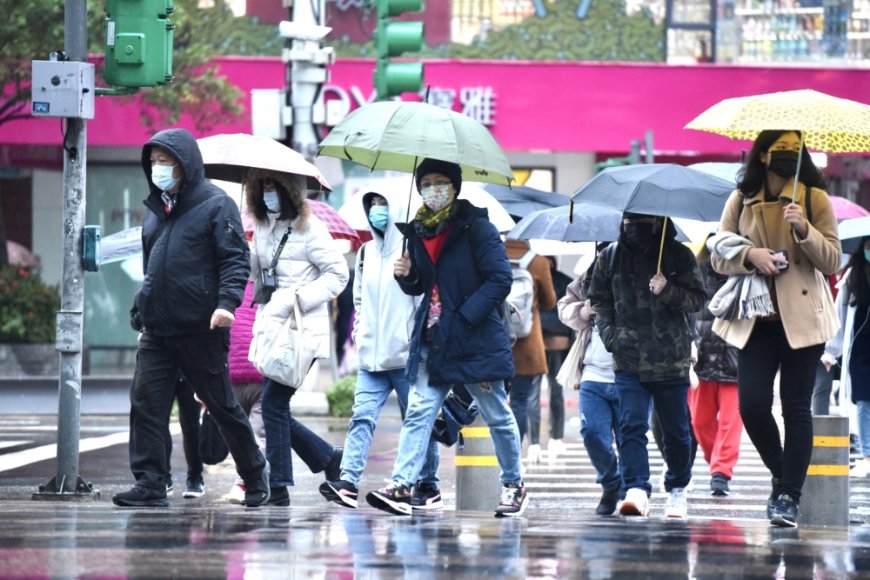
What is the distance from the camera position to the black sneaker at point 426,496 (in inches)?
390

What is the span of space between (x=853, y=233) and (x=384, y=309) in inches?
163

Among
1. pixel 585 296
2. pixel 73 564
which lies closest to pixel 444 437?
pixel 585 296

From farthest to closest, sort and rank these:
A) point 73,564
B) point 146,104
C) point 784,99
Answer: point 146,104 → point 784,99 → point 73,564

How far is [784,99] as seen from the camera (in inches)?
332

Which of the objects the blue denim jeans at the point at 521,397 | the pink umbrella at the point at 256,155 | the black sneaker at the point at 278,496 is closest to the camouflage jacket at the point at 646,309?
the pink umbrella at the point at 256,155

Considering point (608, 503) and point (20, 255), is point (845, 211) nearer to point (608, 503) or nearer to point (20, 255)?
point (608, 503)

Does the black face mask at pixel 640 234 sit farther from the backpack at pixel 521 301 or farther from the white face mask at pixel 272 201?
the backpack at pixel 521 301

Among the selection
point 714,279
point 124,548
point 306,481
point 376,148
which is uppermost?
point 376,148

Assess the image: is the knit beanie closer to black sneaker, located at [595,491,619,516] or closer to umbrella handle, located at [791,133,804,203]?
umbrella handle, located at [791,133,804,203]

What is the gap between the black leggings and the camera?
8336 millimetres

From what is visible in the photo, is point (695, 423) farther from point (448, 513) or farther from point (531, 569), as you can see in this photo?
point (531, 569)

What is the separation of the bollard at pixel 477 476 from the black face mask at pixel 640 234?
137 cm

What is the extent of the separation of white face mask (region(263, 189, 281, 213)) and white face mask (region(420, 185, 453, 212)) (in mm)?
1130

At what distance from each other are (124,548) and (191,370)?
77.7 inches
